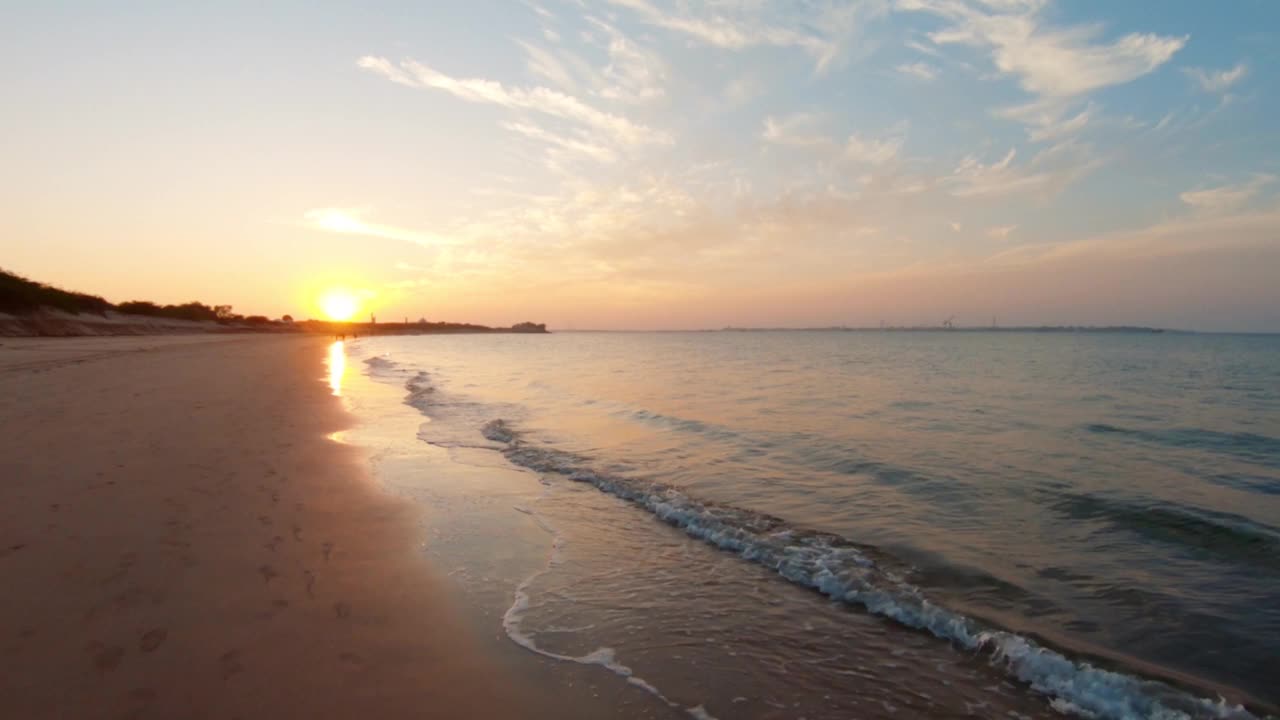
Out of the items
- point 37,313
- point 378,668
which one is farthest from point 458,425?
point 37,313

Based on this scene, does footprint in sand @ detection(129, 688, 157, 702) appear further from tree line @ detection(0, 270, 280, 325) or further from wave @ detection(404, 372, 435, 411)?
tree line @ detection(0, 270, 280, 325)

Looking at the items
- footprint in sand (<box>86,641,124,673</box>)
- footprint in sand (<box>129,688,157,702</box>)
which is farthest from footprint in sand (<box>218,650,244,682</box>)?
footprint in sand (<box>86,641,124,673</box>)

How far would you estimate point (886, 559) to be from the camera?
7.52 m

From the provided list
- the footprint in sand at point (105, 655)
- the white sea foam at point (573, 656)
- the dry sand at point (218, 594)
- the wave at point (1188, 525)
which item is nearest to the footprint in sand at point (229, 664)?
the dry sand at point (218, 594)

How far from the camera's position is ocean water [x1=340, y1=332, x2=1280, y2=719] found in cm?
483

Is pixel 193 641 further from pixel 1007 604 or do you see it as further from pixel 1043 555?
pixel 1043 555

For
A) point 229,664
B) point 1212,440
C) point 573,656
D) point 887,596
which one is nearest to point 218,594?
point 229,664

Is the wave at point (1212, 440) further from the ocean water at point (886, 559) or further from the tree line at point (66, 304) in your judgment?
the tree line at point (66, 304)

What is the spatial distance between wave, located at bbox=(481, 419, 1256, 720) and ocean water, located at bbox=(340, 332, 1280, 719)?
0.09ft

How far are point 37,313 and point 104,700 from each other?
187 feet

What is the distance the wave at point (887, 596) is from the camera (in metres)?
4.61

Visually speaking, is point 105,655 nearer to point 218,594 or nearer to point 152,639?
point 152,639

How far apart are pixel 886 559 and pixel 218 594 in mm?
6868

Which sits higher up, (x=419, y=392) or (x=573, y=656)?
(x=573, y=656)
